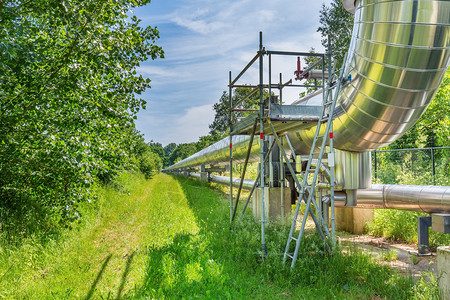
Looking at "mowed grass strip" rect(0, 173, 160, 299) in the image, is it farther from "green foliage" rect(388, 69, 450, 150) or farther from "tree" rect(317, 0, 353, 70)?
"tree" rect(317, 0, 353, 70)

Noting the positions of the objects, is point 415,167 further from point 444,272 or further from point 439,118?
point 444,272

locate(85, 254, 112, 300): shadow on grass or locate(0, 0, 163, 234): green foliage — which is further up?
locate(0, 0, 163, 234): green foliage

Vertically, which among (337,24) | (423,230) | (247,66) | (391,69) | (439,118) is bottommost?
(423,230)

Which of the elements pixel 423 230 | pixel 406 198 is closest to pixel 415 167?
pixel 406 198

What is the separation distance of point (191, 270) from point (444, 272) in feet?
10.6

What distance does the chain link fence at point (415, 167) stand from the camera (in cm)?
963

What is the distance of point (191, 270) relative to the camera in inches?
200

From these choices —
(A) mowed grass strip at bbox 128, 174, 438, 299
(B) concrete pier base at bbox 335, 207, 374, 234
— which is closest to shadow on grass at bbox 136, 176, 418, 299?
(A) mowed grass strip at bbox 128, 174, 438, 299

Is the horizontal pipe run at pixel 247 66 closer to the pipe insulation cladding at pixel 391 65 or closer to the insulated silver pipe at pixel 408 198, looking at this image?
the pipe insulation cladding at pixel 391 65

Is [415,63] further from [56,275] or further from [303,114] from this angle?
[56,275]

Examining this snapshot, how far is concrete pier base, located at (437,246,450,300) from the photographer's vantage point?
3828mm

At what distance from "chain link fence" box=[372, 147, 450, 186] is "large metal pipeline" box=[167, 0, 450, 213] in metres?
3.84

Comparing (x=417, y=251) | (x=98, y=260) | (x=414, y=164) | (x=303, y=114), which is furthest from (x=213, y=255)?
(x=414, y=164)

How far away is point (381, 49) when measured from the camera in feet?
15.0
